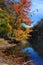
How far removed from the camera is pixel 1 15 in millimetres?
41906

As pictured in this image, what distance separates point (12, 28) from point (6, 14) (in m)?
4.58

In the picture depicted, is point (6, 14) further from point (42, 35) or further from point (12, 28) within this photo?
point (42, 35)

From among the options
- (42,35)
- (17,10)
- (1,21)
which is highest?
(42,35)

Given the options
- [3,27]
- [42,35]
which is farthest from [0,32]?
[42,35]

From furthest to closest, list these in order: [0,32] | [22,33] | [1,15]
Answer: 1. [22,33]
2. [0,32]
3. [1,15]

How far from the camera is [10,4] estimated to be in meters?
46.6

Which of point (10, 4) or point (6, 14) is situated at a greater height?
point (10, 4)

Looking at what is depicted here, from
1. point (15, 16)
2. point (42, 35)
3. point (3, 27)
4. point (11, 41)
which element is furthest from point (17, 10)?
point (42, 35)

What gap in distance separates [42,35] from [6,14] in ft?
178

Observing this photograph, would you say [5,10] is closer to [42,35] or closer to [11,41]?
[11,41]

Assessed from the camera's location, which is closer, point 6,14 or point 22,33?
point 6,14

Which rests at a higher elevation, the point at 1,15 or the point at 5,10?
the point at 5,10

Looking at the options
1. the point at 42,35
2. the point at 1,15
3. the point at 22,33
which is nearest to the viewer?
the point at 1,15

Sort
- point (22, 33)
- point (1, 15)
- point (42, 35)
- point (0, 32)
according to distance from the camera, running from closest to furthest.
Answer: point (1, 15)
point (0, 32)
point (22, 33)
point (42, 35)
